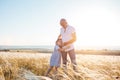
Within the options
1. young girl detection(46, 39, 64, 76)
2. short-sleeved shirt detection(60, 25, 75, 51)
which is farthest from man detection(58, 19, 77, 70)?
young girl detection(46, 39, 64, 76)

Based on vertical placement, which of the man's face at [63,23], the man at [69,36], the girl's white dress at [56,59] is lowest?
the girl's white dress at [56,59]

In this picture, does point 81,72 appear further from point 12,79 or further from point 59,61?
point 59,61

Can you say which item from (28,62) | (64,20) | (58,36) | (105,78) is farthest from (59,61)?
(105,78)

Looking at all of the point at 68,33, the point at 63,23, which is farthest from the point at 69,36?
the point at 63,23

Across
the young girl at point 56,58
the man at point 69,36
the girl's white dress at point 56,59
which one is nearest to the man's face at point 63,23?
the man at point 69,36

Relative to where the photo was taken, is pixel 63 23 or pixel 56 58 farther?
pixel 56 58

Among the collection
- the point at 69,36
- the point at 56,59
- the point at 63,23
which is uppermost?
the point at 63,23

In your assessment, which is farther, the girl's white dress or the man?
the girl's white dress

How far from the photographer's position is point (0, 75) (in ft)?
10.7

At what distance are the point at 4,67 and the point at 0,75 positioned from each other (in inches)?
71.6

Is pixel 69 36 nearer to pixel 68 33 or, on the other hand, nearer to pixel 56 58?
pixel 68 33

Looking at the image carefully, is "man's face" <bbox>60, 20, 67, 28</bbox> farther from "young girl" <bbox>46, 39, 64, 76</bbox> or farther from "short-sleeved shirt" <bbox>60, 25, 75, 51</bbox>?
"young girl" <bbox>46, 39, 64, 76</bbox>

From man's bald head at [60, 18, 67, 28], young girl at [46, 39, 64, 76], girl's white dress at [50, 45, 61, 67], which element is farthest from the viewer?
girl's white dress at [50, 45, 61, 67]

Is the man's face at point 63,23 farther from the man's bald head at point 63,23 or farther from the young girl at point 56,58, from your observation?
the young girl at point 56,58
